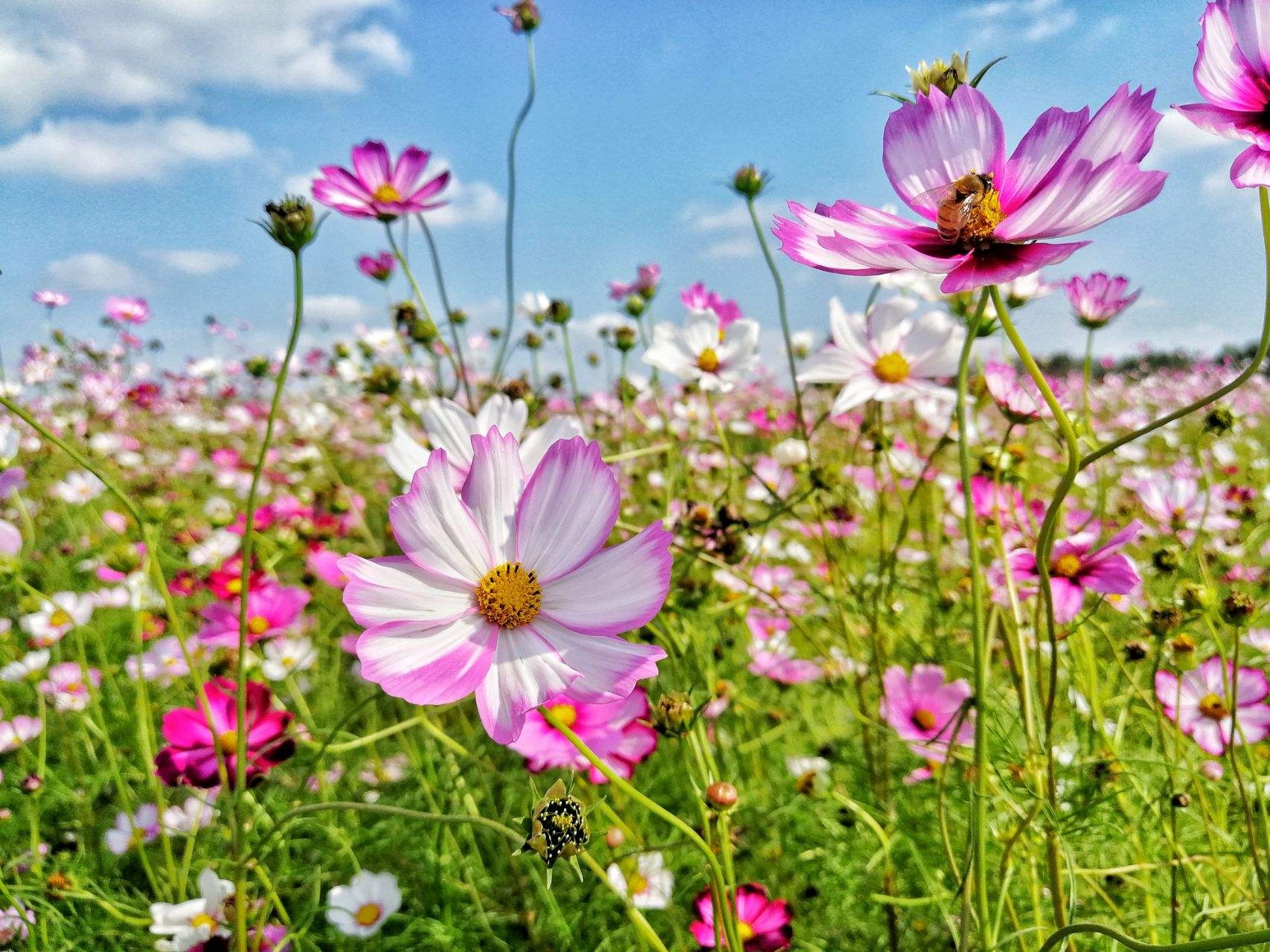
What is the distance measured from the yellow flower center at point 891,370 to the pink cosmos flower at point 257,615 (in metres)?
0.70

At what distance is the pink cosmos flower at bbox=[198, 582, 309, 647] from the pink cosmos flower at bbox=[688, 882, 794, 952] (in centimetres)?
55

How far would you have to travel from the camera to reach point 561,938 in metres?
0.78

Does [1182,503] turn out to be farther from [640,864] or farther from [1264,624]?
[640,864]

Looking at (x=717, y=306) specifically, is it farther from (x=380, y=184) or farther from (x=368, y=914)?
(x=368, y=914)

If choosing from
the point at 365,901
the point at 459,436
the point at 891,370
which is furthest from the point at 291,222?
the point at 365,901

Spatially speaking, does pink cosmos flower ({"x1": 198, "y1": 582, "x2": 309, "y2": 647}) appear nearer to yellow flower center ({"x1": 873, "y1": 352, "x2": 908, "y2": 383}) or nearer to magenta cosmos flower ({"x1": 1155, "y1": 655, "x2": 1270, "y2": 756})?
yellow flower center ({"x1": 873, "y1": 352, "x2": 908, "y2": 383})

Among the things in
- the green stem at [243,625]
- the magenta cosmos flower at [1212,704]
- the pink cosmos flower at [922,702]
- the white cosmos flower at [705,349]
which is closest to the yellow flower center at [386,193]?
the white cosmos flower at [705,349]

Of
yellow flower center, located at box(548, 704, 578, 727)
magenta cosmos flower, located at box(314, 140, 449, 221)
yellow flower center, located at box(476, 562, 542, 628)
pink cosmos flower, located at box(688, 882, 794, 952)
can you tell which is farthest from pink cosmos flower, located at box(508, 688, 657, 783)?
magenta cosmos flower, located at box(314, 140, 449, 221)

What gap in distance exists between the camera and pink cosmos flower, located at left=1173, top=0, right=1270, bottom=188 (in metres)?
0.31

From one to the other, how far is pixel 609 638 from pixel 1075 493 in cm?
162

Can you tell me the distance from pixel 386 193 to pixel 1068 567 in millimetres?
864

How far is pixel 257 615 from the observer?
0.88 meters

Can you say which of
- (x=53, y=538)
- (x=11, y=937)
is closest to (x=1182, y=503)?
(x=11, y=937)

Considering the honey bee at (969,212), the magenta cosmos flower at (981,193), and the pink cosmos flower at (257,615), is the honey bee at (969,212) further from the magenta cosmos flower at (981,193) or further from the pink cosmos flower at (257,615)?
the pink cosmos flower at (257,615)
